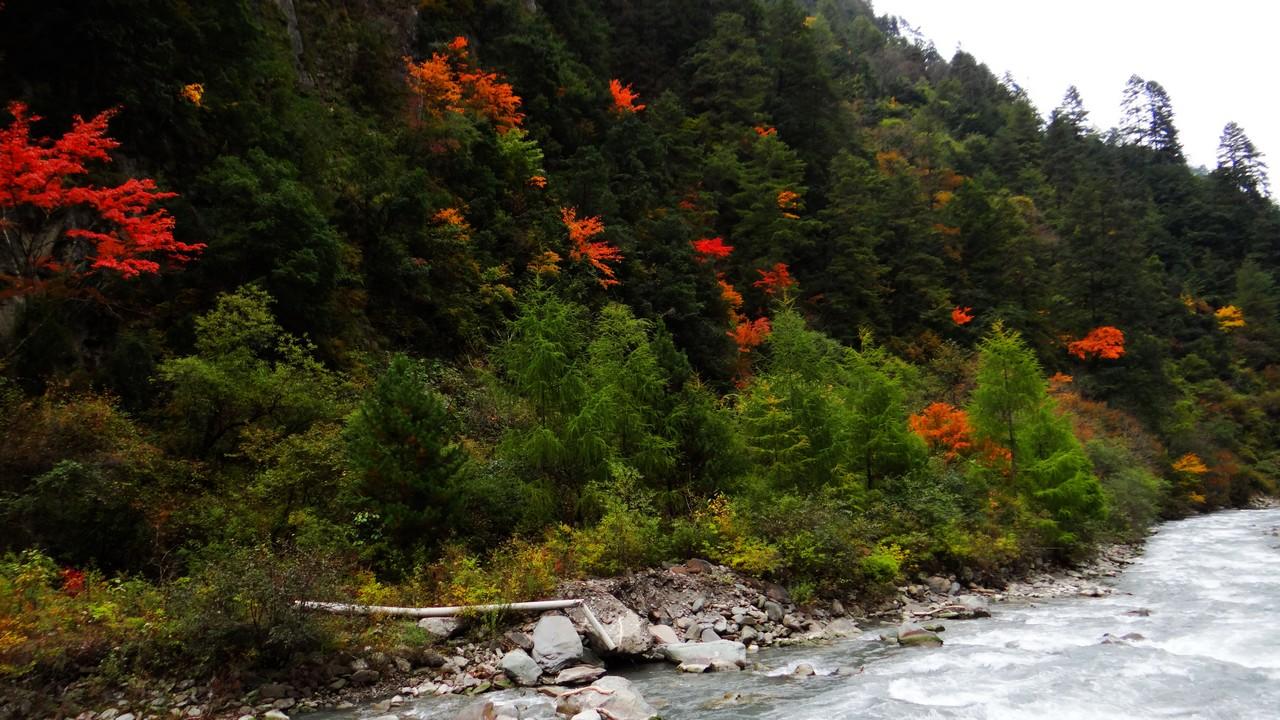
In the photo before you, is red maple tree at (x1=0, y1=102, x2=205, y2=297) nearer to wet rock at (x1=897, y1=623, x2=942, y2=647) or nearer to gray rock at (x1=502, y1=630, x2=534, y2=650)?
gray rock at (x1=502, y1=630, x2=534, y2=650)

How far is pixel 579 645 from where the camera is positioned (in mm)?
9820

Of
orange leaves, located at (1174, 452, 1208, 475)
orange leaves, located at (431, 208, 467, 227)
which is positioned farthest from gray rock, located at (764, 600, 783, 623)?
orange leaves, located at (1174, 452, 1208, 475)

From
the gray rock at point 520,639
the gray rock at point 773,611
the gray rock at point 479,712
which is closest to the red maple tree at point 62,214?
the gray rock at point 520,639

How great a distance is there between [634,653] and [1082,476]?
1596 centimetres

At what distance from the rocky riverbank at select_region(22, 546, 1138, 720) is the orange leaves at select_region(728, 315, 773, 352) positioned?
15951mm

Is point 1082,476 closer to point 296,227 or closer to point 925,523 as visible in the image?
point 925,523

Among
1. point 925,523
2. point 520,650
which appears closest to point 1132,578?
point 925,523

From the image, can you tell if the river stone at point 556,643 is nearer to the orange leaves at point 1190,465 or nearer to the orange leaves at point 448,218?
the orange leaves at point 448,218

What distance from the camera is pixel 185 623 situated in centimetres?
803

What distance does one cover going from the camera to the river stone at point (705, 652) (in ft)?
34.1

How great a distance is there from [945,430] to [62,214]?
2354 centimetres

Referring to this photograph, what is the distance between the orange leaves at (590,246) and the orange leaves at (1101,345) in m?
30.6

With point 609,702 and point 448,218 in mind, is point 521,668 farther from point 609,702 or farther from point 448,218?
point 448,218

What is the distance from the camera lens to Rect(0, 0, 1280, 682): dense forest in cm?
1051
